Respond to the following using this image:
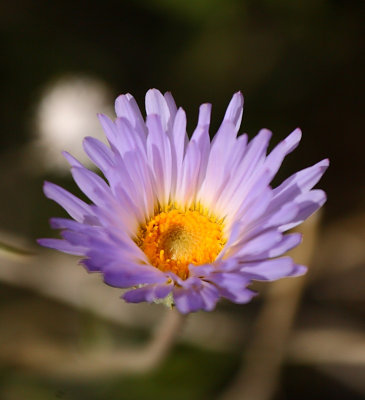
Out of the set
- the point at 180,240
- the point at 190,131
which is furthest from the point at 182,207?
the point at 190,131

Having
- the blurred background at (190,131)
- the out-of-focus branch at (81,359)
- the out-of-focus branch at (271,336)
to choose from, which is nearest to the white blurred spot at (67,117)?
the blurred background at (190,131)

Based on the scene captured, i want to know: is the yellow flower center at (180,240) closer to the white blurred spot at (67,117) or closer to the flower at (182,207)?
the flower at (182,207)

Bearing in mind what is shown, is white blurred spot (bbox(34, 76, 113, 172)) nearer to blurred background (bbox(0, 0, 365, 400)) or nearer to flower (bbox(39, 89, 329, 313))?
blurred background (bbox(0, 0, 365, 400))

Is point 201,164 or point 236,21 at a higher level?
point 236,21

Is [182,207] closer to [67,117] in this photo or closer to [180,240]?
[180,240]

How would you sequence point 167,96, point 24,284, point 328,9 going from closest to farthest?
1. point 167,96
2. point 24,284
3. point 328,9

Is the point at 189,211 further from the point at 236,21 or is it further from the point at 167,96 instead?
the point at 236,21

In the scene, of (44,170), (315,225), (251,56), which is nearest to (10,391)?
(44,170)
